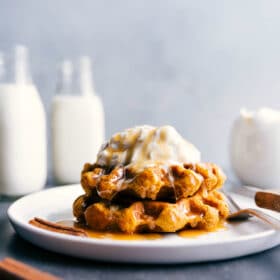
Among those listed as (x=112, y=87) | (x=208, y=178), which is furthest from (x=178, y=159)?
(x=112, y=87)

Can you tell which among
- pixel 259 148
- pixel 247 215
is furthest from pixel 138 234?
pixel 259 148

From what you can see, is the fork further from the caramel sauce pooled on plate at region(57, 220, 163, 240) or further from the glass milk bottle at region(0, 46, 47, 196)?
the glass milk bottle at region(0, 46, 47, 196)

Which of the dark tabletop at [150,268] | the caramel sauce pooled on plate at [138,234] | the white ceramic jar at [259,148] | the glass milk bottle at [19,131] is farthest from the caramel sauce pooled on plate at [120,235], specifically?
the white ceramic jar at [259,148]

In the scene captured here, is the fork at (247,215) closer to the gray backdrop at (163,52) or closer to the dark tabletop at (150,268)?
the dark tabletop at (150,268)

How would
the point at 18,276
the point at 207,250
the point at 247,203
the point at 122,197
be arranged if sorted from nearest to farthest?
the point at 18,276, the point at 207,250, the point at 122,197, the point at 247,203

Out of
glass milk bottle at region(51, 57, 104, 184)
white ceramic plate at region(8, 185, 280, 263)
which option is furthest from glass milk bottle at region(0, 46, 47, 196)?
white ceramic plate at region(8, 185, 280, 263)

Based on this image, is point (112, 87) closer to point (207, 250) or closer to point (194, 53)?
point (194, 53)
